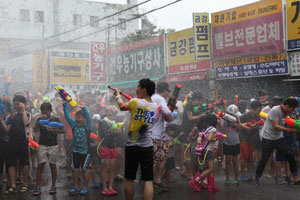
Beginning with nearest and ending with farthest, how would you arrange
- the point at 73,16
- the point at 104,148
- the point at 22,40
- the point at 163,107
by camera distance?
the point at 163,107
the point at 104,148
the point at 22,40
the point at 73,16

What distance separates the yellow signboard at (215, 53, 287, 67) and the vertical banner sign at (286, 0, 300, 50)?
488mm

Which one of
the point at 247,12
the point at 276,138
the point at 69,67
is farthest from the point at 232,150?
the point at 69,67

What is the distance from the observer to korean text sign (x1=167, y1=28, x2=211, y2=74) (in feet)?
52.4

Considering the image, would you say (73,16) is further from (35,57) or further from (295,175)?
(295,175)

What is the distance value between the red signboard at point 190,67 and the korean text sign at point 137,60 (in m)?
0.88

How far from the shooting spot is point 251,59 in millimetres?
→ 13633

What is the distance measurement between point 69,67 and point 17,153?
63.9 ft

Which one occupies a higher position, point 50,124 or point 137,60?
point 137,60

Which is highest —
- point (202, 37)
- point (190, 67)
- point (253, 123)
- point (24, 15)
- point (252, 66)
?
point (24, 15)

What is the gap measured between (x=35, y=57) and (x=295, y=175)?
22540 millimetres

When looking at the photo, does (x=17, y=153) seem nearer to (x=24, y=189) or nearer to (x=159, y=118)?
(x=24, y=189)

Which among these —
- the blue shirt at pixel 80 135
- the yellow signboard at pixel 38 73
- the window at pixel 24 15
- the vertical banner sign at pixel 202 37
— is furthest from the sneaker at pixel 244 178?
the window at pixel 24 15

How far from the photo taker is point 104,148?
6.44 metres

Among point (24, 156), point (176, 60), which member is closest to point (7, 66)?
point (176, 60)
